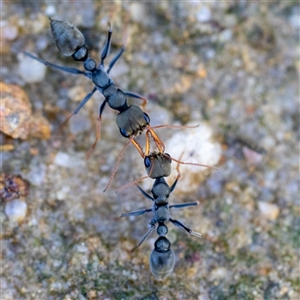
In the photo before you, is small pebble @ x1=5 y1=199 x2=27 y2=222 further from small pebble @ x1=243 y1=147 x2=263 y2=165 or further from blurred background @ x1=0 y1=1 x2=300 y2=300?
small pebble @ x1=243 y1=147 x2=263 y2=165

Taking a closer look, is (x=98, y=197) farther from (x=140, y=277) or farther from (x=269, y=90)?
(x=269, y=90)

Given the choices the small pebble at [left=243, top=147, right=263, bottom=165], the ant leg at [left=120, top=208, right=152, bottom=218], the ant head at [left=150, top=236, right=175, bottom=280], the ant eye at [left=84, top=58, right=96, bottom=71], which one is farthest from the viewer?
the small pebble at [left=243, top=147, right=263, bottom=165]

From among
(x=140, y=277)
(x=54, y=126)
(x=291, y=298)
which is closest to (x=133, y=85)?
(x=54, y=126)

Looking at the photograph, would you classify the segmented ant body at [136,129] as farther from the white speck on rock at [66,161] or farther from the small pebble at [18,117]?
the small pebble at [18,117]

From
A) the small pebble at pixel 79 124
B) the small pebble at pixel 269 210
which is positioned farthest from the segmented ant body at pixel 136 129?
the small pebble at pixel 269 210

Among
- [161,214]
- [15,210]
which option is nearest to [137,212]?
[161,214]

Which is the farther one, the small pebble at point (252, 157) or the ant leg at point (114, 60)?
the small pebble at point (252, 157)

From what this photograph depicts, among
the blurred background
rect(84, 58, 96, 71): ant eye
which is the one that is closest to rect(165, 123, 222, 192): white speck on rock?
the blurred background
